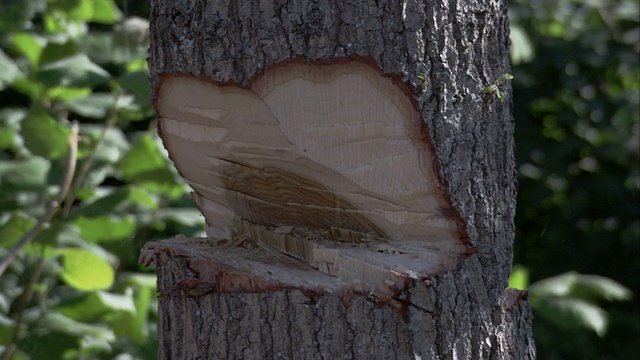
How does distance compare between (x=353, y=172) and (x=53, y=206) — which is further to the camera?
(x=53, y=206)

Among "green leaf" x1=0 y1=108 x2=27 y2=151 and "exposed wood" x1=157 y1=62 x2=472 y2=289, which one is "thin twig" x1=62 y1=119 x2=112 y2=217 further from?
"exposed wood" x1=157 y1=62 x2=472 y2=289

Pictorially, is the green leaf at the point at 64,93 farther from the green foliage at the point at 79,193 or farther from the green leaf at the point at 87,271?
the green leaf at the point at 87,271

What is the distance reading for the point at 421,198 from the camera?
1470 mm

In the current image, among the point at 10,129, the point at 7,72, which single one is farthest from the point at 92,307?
the point at 7,72

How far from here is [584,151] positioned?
514cm

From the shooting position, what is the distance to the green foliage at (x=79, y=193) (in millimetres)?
2725

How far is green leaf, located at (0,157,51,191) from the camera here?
279cm

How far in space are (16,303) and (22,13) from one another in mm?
1002

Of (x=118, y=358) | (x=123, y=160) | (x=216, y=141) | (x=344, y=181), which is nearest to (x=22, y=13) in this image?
(x=123, y=160)

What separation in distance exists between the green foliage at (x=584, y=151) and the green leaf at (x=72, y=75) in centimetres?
258

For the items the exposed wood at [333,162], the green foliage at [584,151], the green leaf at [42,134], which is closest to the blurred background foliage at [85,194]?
the green leaf at [42,134]

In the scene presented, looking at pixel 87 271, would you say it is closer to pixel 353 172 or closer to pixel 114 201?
pixel 114 201

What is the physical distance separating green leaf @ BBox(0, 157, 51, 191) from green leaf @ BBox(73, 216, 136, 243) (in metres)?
0.20

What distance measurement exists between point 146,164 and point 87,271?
0.40m
